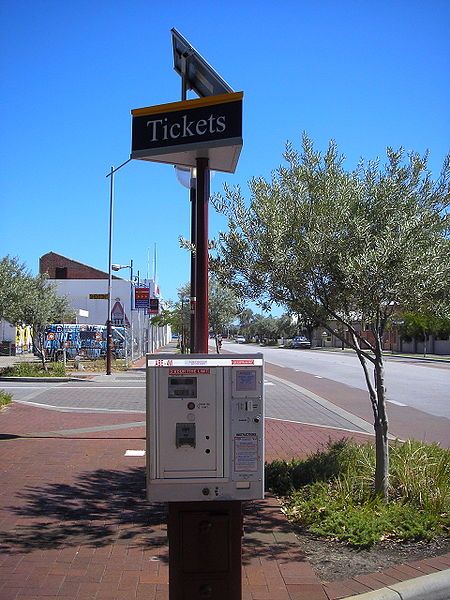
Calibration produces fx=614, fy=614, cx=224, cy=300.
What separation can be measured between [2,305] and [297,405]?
332 inches

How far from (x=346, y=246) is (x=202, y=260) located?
1509mm

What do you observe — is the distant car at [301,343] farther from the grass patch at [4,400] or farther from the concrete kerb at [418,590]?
the concrete kerb at [418,590]

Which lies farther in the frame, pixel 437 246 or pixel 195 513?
pixel 437 246

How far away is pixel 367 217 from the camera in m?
5.94

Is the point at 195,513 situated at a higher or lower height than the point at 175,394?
lower

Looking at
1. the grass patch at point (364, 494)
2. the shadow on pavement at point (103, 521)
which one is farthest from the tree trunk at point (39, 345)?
the grass patch at point (364, 494)

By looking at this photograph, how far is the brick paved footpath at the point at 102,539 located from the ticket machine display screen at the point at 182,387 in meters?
1.53

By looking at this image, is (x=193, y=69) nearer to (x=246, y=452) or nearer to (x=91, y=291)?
(x=246, y=452)

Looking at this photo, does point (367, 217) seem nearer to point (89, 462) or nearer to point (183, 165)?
point (183, 165)

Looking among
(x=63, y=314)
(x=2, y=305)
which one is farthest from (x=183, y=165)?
(x=63, y=314)

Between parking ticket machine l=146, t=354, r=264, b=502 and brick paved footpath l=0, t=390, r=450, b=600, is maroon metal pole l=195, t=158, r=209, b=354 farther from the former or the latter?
brick paved footpath l=0, t=390, r=450, b=600

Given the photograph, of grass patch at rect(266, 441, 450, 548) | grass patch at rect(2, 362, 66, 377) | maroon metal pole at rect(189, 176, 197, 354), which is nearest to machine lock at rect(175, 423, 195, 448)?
maroon metal pole at rect(189, 176, 197, 354)

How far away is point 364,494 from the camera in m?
6.05

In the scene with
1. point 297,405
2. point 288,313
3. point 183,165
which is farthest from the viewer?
point 297,405
